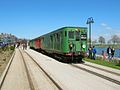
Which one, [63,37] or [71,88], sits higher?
[63,37]

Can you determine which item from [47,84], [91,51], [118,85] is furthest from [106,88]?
[91,51]

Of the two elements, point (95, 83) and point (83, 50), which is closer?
point (95, 83)

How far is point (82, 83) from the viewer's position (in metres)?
14.5

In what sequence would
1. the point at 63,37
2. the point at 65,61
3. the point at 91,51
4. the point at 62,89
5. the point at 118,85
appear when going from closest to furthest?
the point at 62,89, the point at 118,85, the point at 63,37, the point at 65,61, the point at 91,51

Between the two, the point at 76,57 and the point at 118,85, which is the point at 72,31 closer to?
the point at 76,57

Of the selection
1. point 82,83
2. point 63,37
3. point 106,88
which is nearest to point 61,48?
point 63,37

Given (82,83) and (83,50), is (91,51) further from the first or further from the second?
(82,83)

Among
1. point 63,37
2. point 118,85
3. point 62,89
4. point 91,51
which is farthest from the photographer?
point 91,51

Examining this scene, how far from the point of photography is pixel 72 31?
27.1 m

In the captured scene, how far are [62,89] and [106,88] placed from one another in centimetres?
198

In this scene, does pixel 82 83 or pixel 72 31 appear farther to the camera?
pixel 72 31

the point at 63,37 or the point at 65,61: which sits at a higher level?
the point at 63,37

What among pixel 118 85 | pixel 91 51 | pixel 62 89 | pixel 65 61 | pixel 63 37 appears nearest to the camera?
pixel 62 89

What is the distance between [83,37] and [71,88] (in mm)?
14942
